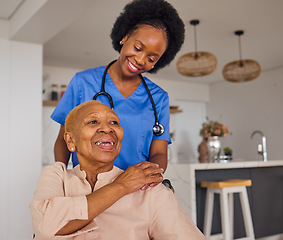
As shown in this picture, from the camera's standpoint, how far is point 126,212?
1.06m

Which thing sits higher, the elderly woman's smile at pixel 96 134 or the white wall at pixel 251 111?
the white wall at pixel 251 111

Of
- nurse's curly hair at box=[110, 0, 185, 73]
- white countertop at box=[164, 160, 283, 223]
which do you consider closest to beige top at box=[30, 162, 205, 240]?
nurse's curly hair at box=[110, 0, 185, 73]

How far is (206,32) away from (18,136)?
2.76 meters

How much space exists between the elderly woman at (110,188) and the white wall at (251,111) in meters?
5.70

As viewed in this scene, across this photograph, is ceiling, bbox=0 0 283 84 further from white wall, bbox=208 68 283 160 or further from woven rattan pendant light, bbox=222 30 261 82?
white wall, bbox=208 68 283 160

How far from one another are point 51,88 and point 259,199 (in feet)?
12.3

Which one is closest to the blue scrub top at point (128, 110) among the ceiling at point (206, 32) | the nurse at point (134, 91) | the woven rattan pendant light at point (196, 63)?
the nurse at point (134, 91)

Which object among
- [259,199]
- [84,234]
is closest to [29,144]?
[259,199]

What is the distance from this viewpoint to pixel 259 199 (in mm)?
3764

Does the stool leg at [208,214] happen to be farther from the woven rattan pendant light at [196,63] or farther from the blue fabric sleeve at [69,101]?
the blue fabric sleeve at [69,101]

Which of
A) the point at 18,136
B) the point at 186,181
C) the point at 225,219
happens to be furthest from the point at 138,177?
the point at 18,136

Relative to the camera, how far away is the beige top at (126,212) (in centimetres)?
101

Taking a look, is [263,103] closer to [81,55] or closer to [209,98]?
[209,98]

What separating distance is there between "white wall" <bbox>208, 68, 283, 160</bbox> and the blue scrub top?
5462mm
